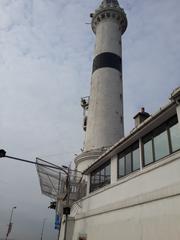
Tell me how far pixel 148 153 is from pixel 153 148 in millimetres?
444

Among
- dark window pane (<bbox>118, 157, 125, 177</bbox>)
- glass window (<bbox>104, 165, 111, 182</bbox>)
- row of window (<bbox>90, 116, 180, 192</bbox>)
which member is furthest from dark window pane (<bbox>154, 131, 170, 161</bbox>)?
glass window (<bbox>104, 165, 111, 182</bbox>)

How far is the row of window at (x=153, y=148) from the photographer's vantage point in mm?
10992

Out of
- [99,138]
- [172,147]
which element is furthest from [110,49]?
[172,147]

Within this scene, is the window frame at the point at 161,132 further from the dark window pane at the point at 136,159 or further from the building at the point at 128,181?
the dark window pane at the point at 136,159

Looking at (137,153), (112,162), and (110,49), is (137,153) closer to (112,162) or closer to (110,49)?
(112,162)

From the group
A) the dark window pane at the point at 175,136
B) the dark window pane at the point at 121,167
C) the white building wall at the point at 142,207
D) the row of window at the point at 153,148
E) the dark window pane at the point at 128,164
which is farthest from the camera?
the dark window pane at the point at 121,167

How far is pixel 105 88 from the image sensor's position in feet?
94.6

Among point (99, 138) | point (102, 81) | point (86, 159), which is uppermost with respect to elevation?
point (102, 81)

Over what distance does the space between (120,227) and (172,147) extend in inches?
200

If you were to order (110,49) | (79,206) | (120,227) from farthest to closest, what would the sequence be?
(110,49) → (79,206) → (120,227)

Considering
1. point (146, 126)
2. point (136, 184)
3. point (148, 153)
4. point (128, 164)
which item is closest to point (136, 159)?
point (128, 164)

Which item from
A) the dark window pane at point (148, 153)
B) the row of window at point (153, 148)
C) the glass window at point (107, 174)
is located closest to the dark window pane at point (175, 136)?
the row of window at point (153, 148)

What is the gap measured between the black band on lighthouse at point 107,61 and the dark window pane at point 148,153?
18.9 m

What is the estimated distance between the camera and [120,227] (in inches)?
504
